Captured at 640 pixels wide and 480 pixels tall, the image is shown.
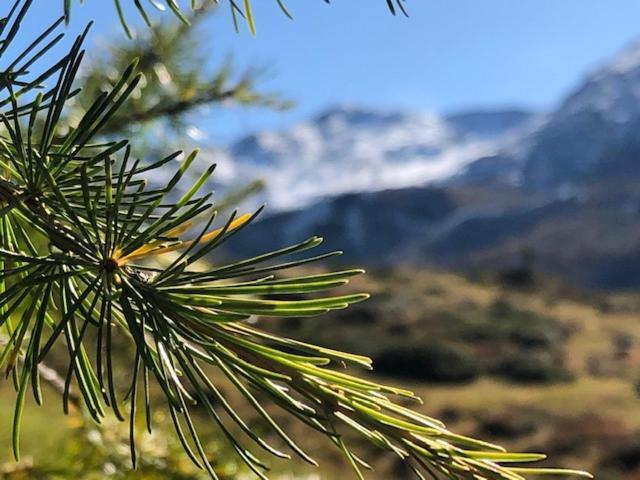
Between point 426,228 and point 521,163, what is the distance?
47.5ft

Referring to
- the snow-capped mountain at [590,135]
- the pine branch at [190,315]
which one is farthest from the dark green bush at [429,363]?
the snow-capped mountain at [590,135]

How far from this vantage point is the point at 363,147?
285 feet

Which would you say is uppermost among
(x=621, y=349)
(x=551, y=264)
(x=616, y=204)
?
(x=616, y=204)

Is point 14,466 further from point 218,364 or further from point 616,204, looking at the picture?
point 616,204

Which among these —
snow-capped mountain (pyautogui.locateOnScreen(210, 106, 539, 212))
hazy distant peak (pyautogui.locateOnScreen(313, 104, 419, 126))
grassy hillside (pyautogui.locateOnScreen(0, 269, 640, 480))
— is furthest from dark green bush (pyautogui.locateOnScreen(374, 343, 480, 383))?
hazy distant peak (pyautogui.locateOnScreen(313, 104, 419, 126))

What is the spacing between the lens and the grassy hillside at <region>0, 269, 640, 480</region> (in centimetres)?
1002

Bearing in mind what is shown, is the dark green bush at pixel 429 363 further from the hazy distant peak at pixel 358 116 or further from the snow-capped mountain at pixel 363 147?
the hazy distant peak at pixel 358 116

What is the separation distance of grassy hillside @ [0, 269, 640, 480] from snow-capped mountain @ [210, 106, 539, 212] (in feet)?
195

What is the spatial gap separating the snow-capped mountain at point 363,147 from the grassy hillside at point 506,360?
59.5m

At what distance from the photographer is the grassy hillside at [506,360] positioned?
10023 millimetres

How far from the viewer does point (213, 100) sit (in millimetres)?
954

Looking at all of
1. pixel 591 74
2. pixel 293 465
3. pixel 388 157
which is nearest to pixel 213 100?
pixel 293 465

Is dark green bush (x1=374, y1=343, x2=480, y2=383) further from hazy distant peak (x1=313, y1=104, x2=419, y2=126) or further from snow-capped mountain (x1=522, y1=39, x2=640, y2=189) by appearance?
hazy distant peak (x1=313, y1=104, x2=419, y2=126)

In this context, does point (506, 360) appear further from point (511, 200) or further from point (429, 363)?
point (511, 200)
